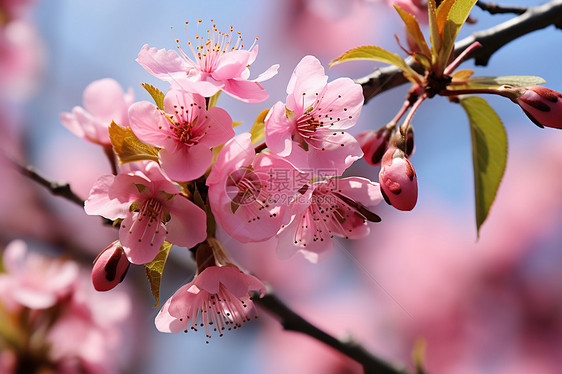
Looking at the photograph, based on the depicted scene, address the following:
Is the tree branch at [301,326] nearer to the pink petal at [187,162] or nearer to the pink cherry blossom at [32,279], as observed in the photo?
the pink petal at [187,162]

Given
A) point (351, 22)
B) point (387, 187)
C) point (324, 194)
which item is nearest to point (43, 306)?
point (324, 194)

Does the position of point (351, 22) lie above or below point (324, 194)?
above

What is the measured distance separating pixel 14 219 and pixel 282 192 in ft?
9.75

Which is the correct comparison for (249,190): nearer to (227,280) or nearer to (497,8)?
(227,280)

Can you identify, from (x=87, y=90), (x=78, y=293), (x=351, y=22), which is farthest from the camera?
(x=351, y=22)

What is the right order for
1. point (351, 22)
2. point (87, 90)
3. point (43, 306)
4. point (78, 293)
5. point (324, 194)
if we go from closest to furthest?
point (324, 194)
point (87, 90)
point (43, 306)
point (78, 293)
point (351, 22)

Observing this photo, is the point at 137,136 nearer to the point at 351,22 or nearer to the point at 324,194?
the point at 324,194

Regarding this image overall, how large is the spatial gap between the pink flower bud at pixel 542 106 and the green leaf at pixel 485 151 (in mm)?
161

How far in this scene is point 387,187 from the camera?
95 cm

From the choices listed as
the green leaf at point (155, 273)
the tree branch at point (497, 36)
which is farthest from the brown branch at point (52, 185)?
the tree branch at point (497, 36)

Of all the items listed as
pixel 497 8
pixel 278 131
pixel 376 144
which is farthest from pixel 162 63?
pixel 497 8

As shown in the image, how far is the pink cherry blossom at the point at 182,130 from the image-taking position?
0.96 meters

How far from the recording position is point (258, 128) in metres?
1.05

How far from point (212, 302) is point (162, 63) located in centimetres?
55
